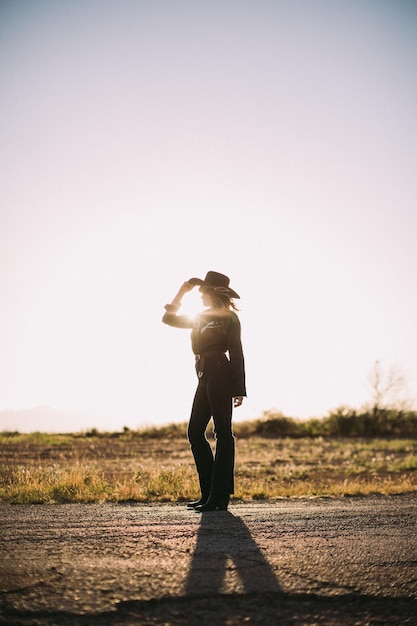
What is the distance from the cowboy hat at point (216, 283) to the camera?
5.84 metres

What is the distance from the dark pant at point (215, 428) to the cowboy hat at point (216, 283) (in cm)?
74

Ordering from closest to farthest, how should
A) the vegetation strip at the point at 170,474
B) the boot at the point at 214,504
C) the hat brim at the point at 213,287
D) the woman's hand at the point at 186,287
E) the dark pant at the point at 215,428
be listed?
1. the boot at the point at 214,504
2. the dark pant at the point at 215,428
3. the hat brim at the point at 213,287
4. the woman's hand at the point at 186,287
5. the vegetation strip at the point at 170,474

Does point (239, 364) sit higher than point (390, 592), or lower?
higher

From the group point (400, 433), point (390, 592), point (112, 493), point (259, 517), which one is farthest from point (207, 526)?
point (400, 433)

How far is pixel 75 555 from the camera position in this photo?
2967mm

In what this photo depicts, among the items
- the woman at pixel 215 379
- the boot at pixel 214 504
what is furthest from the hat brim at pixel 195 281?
the boot at pixel 214 504

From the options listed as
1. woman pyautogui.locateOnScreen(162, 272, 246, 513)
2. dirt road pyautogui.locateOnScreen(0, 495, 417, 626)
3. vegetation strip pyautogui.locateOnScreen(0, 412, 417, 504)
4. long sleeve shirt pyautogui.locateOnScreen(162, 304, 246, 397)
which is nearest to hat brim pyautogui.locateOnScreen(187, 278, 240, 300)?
woman pyautogui.locateOnScreen(162, 272, 246, 513)

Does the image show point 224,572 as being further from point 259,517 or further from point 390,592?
point 259,517

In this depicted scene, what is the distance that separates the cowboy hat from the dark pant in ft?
2.42

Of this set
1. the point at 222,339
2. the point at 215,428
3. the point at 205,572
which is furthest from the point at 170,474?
the point at 205,572

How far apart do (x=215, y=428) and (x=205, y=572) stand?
9.31ft

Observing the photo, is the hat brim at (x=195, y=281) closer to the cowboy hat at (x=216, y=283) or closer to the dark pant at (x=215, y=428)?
the cowboy hat at (x=216, y=283)

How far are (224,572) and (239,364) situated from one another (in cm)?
292

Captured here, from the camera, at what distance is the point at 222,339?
5.60 meters
